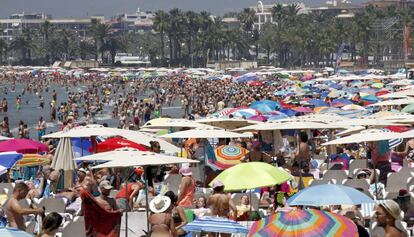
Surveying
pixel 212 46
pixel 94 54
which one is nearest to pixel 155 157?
pixel 212 46

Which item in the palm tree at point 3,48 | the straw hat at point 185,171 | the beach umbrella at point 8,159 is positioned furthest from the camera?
the palm tree at point 3,48

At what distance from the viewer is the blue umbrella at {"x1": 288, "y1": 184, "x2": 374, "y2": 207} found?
1007cm

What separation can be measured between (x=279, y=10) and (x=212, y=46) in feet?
40.7

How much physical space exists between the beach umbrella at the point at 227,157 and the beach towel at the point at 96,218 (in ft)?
18.5

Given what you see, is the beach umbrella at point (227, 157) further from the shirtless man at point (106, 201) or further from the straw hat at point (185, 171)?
the shirtless man at point (106, 201)

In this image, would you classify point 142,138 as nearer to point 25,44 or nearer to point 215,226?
point 215,226

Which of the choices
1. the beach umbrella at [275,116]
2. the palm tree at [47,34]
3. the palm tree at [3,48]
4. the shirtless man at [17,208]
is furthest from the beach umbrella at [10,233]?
the palm tree at [3,48]

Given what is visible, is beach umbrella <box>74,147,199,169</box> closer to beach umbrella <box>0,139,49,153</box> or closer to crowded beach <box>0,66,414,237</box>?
crowded beach <box>0,66,414,237</box>

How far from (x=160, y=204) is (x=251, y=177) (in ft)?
6.80

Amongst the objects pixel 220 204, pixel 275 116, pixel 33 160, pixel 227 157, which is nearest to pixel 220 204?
pixel 220 204

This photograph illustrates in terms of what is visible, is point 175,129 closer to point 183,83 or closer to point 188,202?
point 188,202

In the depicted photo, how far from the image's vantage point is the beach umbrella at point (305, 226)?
8.35m

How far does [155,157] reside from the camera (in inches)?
453

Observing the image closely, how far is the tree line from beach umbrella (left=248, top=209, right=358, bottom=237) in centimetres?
11139
